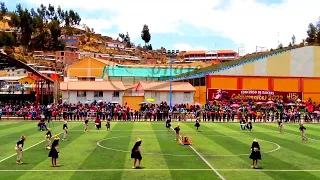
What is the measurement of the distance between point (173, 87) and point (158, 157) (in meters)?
50.0


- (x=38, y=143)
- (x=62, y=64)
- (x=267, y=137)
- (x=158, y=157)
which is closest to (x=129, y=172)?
(x=158, y=157)

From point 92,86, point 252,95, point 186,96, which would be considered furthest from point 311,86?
point 92,86

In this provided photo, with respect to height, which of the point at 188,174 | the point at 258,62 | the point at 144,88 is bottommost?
the point at 188,174

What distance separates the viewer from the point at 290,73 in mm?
83812

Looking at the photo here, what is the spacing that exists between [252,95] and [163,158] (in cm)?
5854

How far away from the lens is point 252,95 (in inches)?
3238

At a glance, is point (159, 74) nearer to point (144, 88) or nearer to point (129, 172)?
point (144, 88)

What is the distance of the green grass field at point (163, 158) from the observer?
850 inches

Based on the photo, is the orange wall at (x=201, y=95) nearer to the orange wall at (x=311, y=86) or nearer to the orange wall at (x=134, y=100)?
the orange wall at (x=134, y=100)

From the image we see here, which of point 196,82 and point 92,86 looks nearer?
point 92,86

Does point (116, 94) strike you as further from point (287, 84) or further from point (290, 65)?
point (290, 65)

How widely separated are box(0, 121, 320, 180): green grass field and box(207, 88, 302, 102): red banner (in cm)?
3994

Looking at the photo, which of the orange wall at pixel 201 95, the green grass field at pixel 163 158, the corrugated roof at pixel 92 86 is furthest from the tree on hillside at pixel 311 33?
the green grass field at pixel 163 158

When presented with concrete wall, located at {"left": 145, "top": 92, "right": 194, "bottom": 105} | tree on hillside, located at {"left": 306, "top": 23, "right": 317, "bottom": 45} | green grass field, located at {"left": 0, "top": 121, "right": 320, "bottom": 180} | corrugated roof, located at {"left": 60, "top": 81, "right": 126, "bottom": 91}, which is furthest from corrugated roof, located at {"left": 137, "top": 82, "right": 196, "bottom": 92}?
tree on hillside, located at {"left": 306, "top": 23, "right": 317, "bottom": 45}
